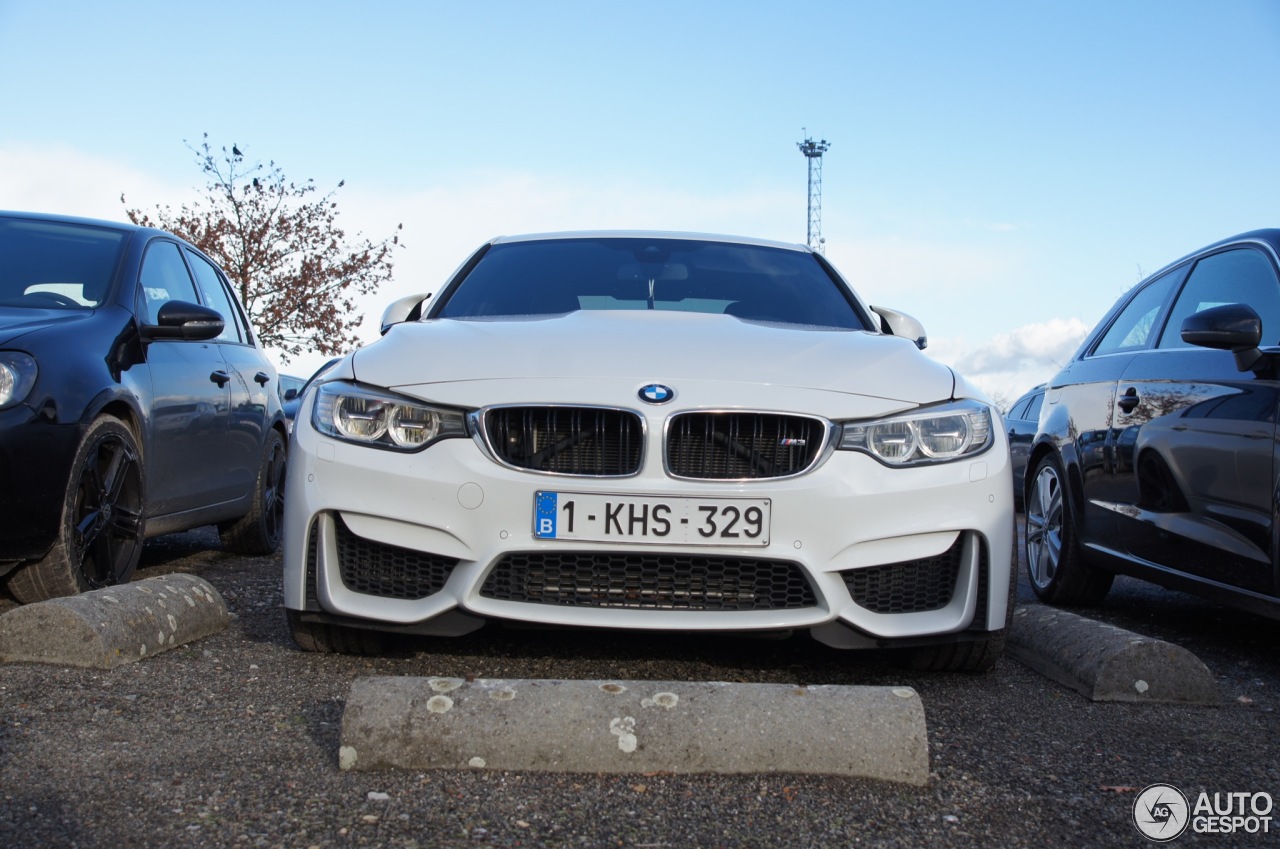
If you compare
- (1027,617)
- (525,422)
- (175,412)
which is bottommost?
(1027,617)

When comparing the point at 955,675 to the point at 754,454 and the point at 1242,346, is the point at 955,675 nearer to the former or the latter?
the point at 754,454

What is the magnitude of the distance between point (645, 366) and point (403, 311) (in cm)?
155

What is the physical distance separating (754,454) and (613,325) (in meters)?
0.78

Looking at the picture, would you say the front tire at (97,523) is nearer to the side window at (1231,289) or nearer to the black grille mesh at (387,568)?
the black grille mesh at (387,568)

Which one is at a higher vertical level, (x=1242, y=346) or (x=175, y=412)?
(x=1242, y=346)

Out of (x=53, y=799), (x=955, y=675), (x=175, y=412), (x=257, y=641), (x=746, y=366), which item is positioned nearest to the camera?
(x=53, y=799)

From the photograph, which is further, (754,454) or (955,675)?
(955,675)

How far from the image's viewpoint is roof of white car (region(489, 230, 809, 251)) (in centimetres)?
546

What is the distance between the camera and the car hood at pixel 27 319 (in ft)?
14.9

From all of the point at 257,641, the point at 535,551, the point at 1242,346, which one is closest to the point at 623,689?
the point at 535,551

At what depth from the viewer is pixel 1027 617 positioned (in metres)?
4.57

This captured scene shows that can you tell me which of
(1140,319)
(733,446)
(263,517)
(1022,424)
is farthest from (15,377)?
(1022,424)

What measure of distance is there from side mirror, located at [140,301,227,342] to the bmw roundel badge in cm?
269

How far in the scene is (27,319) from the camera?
4.77 metres
